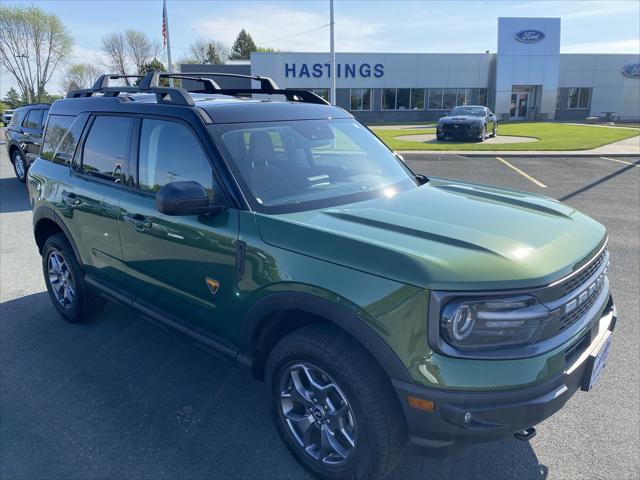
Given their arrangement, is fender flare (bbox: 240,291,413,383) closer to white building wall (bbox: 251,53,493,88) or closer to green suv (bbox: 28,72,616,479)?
green suv (bbox: 28,72,616,479)

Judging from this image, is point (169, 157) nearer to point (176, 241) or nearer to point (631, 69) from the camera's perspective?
point (176, 241)

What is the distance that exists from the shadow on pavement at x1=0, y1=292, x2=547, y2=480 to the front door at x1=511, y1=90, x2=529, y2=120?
43336 millimetres

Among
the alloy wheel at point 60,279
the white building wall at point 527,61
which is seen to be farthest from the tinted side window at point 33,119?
the white building wall at point 527,61

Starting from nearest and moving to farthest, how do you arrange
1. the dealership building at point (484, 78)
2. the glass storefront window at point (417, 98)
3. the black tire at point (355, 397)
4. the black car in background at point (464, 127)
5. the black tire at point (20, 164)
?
the black tire at point (355, 397) → the black tire at point (20, 164) → the black car in background at point (464, 127) → the dealership building at point (484, 78) → the glass storefront window at point (417, 98)

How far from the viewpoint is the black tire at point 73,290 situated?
431cm

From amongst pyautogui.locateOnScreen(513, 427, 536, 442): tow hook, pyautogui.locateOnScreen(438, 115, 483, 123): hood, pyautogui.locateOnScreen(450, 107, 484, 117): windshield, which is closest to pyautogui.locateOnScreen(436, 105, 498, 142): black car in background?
pyautogui.locateOnScreen(438, 115, 483, 123): hood

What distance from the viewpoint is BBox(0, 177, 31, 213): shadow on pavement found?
9.45 metres

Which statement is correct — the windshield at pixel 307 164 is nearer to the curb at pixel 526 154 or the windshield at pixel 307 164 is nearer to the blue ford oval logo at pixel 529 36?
the curb at pixel 526 154

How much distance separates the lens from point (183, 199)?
2609 millimetres

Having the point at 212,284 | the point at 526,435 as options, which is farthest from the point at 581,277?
the point at 212,284

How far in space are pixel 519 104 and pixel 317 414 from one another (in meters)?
44.8

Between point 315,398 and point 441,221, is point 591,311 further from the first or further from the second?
point 315,398

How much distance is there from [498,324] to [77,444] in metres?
2.48

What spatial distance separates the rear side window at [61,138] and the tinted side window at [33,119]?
807 cm
